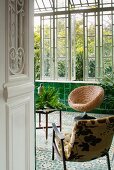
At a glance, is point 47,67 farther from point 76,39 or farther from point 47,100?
point 47,100

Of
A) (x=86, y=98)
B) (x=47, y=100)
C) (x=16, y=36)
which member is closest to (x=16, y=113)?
(x=16, y=36)

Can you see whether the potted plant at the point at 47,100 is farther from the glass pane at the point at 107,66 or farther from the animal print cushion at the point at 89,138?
the glass pane at the point at 107,66

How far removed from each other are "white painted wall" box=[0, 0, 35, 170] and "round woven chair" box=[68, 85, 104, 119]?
356cm

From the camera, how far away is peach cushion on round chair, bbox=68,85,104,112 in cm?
560

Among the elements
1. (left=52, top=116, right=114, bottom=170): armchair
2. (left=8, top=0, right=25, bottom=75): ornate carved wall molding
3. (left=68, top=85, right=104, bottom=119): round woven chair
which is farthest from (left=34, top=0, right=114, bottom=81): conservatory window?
(left=8, top=0, right=25, bottom=75): ornate carved wall molding

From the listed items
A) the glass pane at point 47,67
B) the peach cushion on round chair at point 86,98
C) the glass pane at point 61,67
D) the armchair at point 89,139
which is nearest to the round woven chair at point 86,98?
the peach cushion on round chair at point 86,98

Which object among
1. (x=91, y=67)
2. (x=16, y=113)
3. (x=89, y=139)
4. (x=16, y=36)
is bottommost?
(x=89, y=139)

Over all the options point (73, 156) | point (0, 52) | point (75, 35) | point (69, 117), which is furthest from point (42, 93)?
point (0, 52)

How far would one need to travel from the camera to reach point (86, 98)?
235 inches

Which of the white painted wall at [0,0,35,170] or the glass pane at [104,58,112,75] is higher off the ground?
the glass pane at [104,58,112,75]

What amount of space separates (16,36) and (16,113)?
51 cm

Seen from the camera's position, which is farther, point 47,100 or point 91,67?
point 91,67

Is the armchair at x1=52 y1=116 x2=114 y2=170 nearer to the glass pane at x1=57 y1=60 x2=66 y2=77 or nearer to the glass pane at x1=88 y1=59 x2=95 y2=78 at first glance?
the glass pane at x1=88 y1=59 x2=95 y2=78

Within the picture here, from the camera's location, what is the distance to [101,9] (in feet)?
22.6
